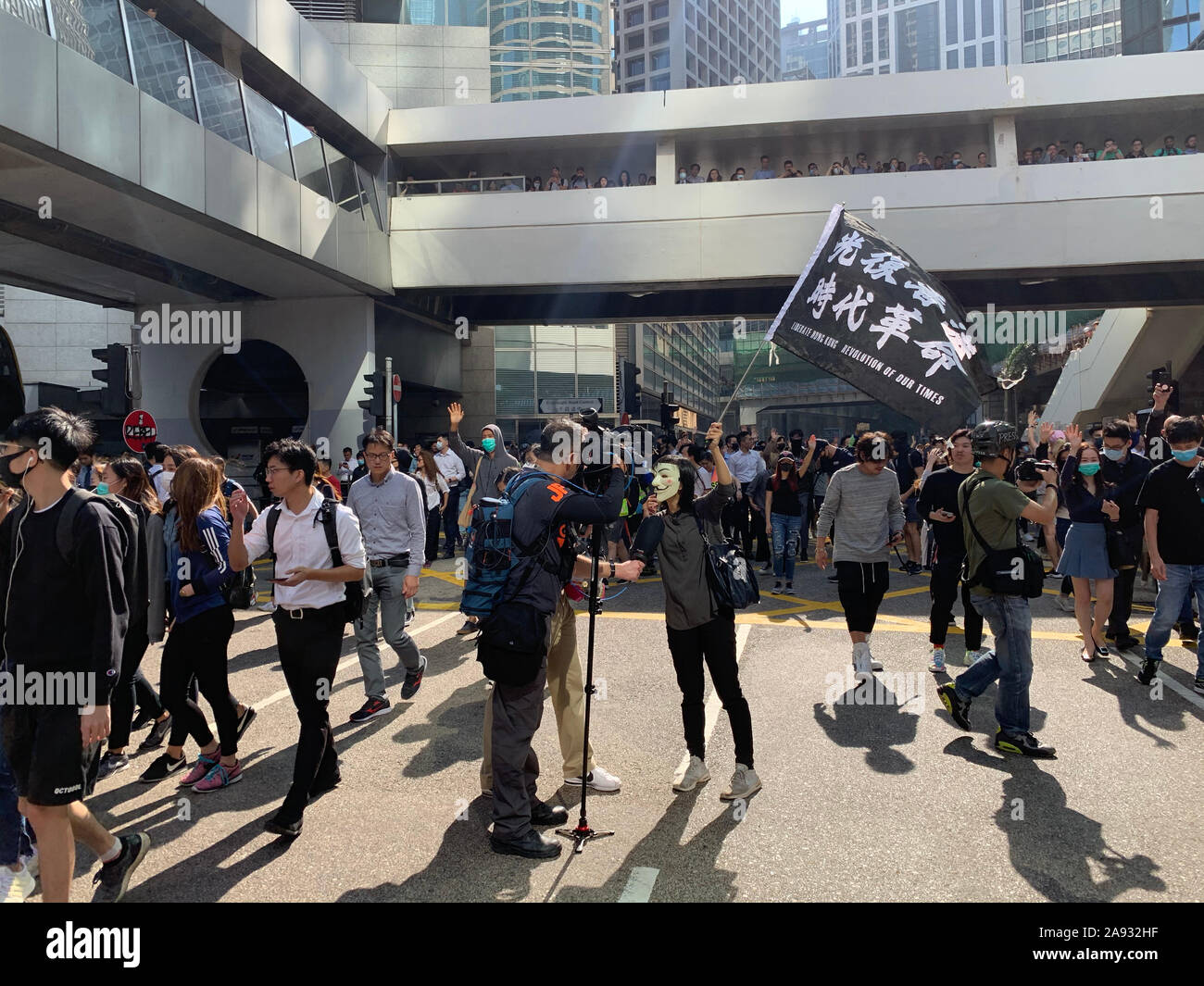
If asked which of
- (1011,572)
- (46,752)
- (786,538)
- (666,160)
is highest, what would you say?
(666,160)

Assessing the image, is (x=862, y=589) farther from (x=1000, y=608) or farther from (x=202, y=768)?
(x=202, y=768)

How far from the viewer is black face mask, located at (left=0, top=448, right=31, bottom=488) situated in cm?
304

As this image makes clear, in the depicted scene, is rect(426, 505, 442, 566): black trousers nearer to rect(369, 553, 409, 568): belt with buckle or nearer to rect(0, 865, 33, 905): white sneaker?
rect(369, 553, 409, 568): belt with buckle

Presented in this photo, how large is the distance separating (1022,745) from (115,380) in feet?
39.5

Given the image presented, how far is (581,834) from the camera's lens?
12.3ft

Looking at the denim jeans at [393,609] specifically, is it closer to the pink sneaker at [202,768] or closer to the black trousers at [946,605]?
the pink sneaker at [202,768]

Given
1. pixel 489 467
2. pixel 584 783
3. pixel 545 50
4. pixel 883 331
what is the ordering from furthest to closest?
pixel 545 50, pixel 489 467, pixel 883 331, pixel 584 783

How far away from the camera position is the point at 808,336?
741 cm

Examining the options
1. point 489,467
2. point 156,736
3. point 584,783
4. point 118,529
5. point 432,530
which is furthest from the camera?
point 432,530

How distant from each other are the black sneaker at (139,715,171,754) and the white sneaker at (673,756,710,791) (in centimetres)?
322

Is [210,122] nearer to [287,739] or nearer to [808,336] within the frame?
[808,336]

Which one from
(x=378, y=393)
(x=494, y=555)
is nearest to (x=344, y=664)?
(x=494, y=555)

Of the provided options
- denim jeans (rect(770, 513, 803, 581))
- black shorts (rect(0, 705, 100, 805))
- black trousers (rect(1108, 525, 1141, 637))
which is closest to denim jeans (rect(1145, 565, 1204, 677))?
black trousers (rect(1108, 525, 1141, 637))
